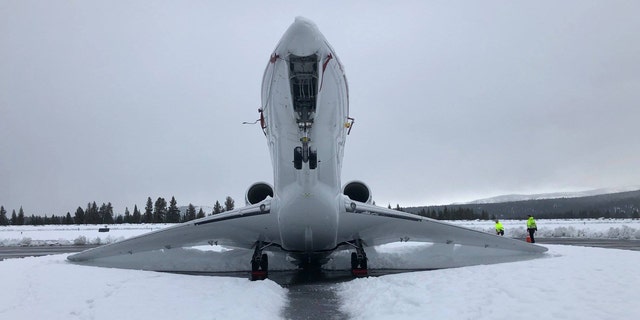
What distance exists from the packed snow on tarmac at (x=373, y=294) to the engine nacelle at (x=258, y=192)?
4.49 meters

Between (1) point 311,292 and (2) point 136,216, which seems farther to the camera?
(2) point 136,216

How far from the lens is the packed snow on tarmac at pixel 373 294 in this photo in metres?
4.91

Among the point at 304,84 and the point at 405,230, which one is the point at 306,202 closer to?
the point at 304,84

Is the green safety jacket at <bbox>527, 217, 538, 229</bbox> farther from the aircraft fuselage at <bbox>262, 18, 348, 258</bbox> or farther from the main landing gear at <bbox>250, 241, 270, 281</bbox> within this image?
the main landing gear at <bbox>250, 241, 270, 281</bbox>

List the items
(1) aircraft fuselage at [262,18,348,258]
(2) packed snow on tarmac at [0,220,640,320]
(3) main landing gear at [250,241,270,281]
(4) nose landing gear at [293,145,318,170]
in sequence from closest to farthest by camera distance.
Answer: (2) packed snow on tarmac at [0,220,640,320] < (1) aircraft fuselage at [262,18,348,258] < (4) nose landing gear at [293,145,318,170] < (3) main landing gear at [250,241,270,281]

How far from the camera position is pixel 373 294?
22.5ft

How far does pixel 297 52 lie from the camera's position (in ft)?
22.9

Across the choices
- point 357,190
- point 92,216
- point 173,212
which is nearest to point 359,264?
point 357,190

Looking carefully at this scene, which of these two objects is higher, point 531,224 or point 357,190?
point 357,190

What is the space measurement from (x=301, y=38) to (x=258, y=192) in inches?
261

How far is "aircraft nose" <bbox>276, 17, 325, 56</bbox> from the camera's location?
6883 mm

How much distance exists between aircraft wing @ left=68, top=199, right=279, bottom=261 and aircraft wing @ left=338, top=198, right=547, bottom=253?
1922 millimetres

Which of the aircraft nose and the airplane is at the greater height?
the aircraft nose

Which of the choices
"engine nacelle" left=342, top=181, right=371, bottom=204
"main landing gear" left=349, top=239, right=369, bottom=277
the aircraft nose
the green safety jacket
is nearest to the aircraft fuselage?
the aircraft nose
